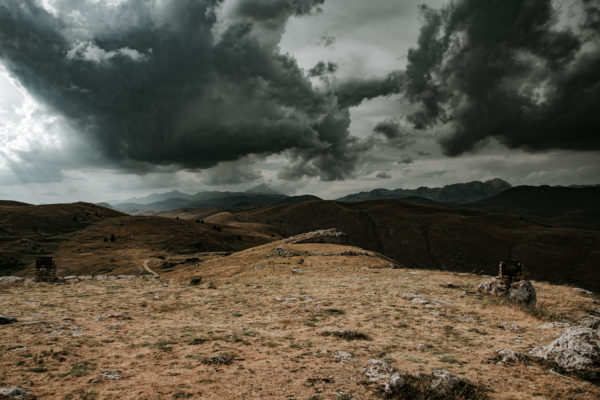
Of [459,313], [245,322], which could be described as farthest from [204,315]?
[459,313]

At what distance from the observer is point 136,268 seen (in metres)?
88.3

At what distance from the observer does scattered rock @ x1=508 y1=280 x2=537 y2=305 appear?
1828 cm

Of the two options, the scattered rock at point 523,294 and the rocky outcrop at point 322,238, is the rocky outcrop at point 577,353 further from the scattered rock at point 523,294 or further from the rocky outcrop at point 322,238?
the rocky outcrop at point 322,238

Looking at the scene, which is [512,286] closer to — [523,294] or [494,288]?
[523,294]

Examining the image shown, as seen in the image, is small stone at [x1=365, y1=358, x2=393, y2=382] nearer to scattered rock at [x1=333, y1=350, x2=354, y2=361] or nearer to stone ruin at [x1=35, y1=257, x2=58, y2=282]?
scattered rock at [x1=333, y1=350, x2=354, y2=361]

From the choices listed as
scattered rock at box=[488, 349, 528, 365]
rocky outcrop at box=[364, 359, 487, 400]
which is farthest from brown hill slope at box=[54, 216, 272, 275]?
scattered rock at box=[488, 349, 528, 365]

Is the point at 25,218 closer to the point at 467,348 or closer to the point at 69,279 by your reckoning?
the point at 69,279

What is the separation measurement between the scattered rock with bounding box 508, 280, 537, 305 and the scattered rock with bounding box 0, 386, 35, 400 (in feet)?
74.8

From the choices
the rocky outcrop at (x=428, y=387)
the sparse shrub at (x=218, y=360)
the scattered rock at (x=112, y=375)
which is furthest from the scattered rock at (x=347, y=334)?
the scattered rock at (x=112, y=375)

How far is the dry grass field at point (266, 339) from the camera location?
896 cm

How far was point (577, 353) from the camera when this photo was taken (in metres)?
10.0

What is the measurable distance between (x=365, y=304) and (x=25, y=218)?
9040 inches

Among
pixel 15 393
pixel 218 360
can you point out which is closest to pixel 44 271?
pixel 15 393

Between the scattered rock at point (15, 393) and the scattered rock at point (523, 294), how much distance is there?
22806 millimetres
